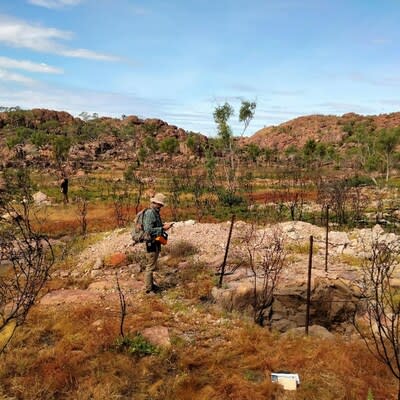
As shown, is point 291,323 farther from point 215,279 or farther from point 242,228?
point 242,228

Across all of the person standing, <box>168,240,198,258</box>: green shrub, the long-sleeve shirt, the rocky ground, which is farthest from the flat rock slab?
<box>168,240,198,258</box>: green shrub

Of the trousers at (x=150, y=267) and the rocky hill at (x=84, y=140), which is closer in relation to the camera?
the trousers at (x=150, y=267)

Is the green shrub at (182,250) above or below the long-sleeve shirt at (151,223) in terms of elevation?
below

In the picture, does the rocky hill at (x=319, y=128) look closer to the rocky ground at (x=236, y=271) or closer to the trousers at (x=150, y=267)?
the rocky ground at (x=236, y=271)

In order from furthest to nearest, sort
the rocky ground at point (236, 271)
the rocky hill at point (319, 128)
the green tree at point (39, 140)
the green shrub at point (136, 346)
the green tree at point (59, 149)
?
the rocky hill at point (319, 128) → the green tree at point (39, 140) → the green tree at point (59, 149) → the rocky ground at point (236, 271) → the green shrub at point (136, 346)

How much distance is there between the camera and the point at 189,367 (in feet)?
17.4

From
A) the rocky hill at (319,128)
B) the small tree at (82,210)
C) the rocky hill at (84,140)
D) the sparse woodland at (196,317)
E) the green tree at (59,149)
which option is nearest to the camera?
the sparse woodland at (196,317)

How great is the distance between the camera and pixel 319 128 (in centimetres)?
12338

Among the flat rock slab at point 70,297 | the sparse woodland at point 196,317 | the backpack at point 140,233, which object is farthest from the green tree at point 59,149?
the backpack at point 140,233

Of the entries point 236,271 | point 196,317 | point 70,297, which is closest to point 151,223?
point 196,317

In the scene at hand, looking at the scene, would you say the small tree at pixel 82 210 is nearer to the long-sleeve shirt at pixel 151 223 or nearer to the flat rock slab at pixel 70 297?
the flat rock slab at pixel 70 297

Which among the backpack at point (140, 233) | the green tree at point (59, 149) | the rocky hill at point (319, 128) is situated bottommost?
the backpack at point (140, 233)

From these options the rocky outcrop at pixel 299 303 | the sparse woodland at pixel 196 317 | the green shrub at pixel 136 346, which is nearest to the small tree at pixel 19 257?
the sparse woodland at pixel 196 317

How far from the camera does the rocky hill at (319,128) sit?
108 m
